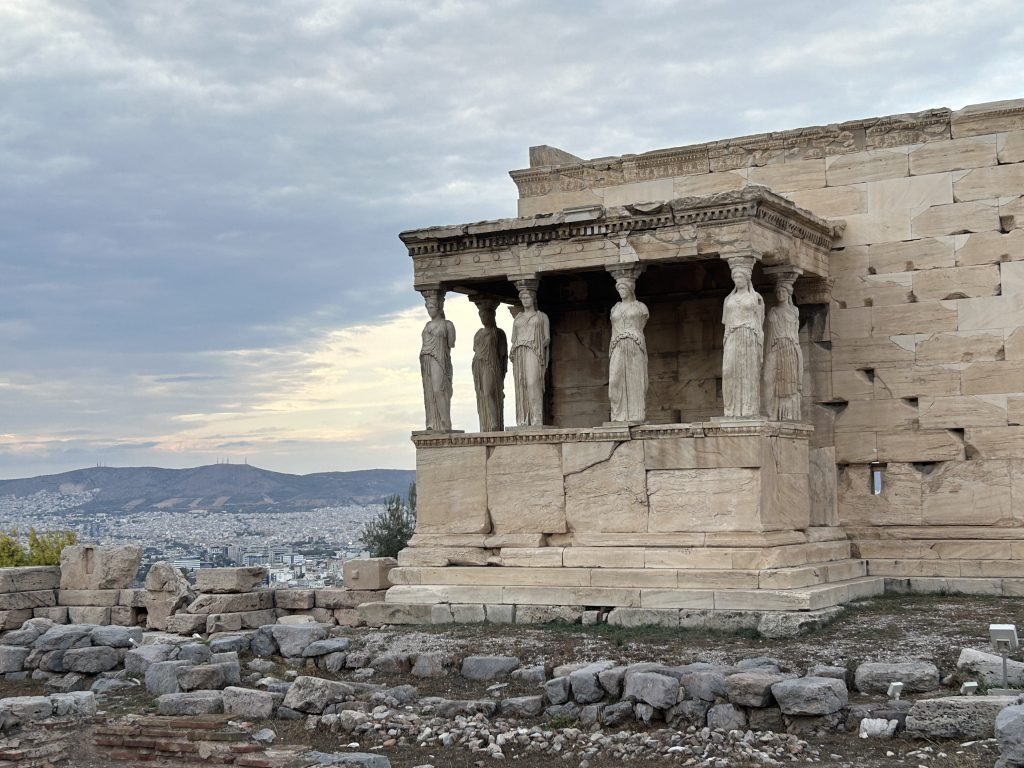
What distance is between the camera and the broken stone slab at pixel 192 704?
1230 cm

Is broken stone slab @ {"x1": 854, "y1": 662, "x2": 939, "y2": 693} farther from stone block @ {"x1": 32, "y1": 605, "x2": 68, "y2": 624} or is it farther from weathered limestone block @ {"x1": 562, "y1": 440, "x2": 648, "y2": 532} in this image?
stone block @ {"x1": 32, "y1": 605, "x2": 68, "y2": 624}

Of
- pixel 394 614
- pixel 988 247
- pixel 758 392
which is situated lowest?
pixel 394 614

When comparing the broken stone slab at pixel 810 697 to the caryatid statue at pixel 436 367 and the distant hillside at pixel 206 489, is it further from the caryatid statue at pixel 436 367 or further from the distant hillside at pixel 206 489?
the distant hillside at pixel 206 489

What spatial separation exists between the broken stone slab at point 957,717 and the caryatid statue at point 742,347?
18.4 ft

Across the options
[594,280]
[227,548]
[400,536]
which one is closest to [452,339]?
[594,280]

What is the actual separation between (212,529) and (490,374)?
4750 centimetres

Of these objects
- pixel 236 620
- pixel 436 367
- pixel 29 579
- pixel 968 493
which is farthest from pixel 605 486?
pixel 29 579

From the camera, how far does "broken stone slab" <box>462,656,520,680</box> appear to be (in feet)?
42.2

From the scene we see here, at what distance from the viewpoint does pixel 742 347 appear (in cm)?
1530

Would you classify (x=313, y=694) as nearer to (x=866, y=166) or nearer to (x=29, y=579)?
(x=29, y=579)

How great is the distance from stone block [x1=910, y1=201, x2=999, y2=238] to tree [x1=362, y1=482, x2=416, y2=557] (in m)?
16.0

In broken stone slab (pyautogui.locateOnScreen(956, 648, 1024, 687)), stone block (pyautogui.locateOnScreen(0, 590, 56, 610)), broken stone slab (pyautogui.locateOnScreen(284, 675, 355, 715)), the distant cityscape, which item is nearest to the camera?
broken stone slab (pyautogui.locateOnScreen(956, 648, 1024, 687))

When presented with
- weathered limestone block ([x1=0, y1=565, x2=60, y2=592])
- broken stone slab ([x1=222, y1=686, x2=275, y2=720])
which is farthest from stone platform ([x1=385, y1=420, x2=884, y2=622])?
weathered limestone block ([x1=0, y1=565, x2=60, y2=592])

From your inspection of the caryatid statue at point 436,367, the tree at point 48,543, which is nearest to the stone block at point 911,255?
the caryatid statue at point 436,367
